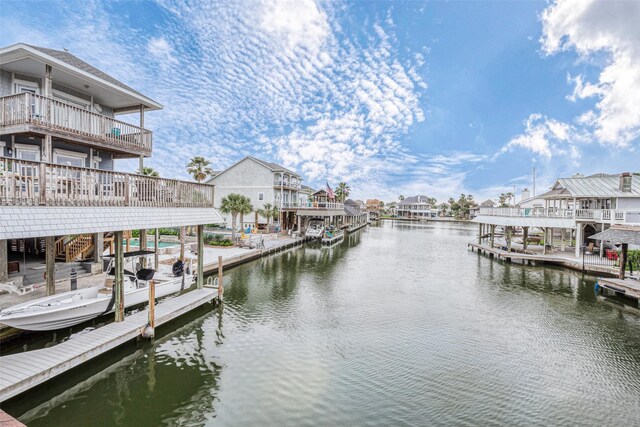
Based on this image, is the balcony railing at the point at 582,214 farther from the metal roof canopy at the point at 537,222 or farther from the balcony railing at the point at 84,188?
the balcony railing at the point at 84,188

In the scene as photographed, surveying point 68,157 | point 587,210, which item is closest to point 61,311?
point 68,157

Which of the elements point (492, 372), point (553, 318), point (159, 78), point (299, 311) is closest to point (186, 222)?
point (299, 311)

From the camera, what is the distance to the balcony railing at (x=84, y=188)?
702cm

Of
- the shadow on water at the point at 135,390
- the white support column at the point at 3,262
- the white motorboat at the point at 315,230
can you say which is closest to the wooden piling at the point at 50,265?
the white support column at the point at 3,262

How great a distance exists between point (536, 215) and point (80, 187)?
31.9 metres

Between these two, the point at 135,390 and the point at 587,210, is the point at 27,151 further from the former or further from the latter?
the point at 587,210

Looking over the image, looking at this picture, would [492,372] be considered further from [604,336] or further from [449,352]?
[604,336]

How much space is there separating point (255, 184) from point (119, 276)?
1345 inches

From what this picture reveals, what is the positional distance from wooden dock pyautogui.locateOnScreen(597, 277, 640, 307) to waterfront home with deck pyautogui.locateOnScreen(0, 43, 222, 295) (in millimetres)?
20325

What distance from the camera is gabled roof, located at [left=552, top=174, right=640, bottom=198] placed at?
978 inches

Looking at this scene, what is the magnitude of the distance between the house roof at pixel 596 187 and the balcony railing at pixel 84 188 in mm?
30676

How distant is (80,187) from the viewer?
28.3 feet

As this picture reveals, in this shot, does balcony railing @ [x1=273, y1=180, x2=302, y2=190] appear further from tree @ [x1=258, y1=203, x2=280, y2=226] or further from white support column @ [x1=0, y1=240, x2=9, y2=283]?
white support column @ [x1=0, y1=240, x2=9, y2=283]

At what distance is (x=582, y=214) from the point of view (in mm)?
25469
